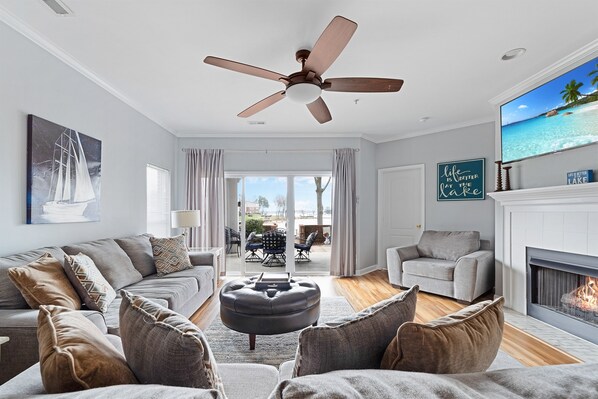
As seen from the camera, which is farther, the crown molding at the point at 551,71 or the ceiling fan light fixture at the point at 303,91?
the crown molding at the point at 551,71

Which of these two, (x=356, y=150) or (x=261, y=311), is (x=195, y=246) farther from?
(x=356, y=150)

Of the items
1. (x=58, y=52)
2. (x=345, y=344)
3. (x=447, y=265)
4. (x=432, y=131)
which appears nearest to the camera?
(x=345, y=344)

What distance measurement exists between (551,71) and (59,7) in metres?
4.32

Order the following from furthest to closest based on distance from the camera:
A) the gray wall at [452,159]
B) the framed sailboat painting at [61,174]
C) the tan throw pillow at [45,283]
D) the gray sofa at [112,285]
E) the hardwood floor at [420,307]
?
the gray wall at [452,159] < the hardwood floor at [420,307] < the framed sailboat painting at [61,174] < the tan throw pillow at [45,283] < the gray sofa at [112,285]

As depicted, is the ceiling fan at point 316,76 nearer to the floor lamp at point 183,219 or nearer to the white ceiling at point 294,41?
the white ceiling at point 294,41

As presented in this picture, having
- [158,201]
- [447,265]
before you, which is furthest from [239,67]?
[447,265]

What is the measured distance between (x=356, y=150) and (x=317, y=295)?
3333mm

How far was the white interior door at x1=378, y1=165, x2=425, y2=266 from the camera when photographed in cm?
519

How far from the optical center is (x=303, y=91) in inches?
90.7

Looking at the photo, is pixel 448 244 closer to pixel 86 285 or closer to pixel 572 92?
pixel 572 92

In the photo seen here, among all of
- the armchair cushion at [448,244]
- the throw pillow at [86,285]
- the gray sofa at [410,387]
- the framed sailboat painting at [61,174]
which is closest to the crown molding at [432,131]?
the armchair cushion at [448,244]

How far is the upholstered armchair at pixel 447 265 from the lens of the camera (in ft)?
11.8

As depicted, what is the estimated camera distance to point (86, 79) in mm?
2893

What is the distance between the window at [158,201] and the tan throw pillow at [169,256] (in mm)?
1101
